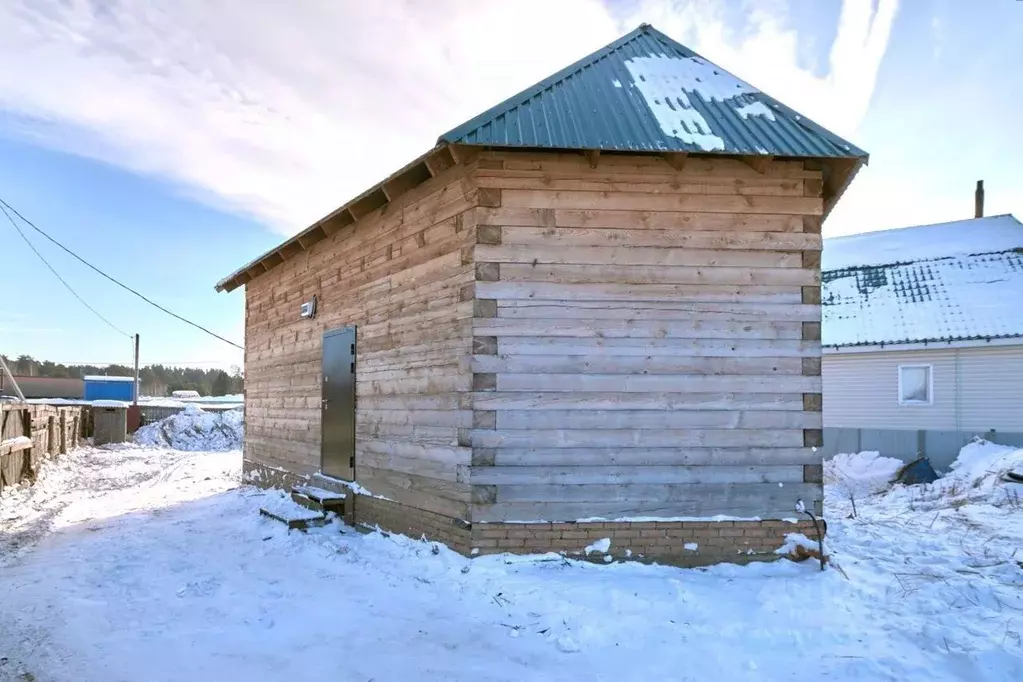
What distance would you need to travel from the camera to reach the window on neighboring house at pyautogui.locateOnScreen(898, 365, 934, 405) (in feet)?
60.8

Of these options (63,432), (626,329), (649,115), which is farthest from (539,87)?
(63,432)

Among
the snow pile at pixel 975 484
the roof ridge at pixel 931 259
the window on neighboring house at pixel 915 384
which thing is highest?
the roof ridge at pixel 931 259

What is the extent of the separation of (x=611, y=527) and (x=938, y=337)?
15.2 m

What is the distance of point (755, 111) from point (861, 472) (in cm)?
1316

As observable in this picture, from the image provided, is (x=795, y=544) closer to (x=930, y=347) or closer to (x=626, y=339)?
(x=626, y=339)

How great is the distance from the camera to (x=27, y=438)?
1318cm

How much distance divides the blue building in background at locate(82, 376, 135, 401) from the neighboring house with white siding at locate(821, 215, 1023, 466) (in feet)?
137

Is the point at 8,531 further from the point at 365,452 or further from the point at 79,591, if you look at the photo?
the point at 365,452

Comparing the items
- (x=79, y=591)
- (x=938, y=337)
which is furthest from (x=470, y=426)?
(x=938, y=337)

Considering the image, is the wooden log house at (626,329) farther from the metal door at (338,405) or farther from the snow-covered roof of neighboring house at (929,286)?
the snow-covered roof of neighboring house at (929,286)

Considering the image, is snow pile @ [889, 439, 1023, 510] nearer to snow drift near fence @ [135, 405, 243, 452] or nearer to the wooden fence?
the wooden fence

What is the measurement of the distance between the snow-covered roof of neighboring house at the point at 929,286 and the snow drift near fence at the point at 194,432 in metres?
21.8

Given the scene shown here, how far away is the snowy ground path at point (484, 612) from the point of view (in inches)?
191

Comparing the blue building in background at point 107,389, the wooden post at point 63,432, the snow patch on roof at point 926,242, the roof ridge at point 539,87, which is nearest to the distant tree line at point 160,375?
the blue building in background at point 107,389
